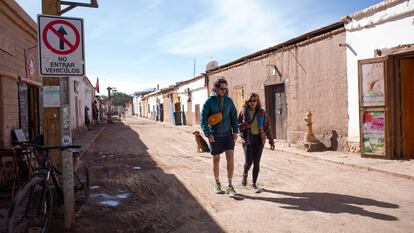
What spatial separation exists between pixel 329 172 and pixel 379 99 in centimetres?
269

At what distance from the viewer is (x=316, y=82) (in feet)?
38.7

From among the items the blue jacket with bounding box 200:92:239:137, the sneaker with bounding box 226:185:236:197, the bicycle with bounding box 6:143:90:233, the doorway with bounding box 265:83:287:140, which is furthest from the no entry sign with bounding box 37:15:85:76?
the doorway with bounding box 265:83:287:140

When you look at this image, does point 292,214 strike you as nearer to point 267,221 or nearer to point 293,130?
point 267,221

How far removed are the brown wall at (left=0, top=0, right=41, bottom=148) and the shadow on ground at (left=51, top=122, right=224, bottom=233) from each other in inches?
79.7

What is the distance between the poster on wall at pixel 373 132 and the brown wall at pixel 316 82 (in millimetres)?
1004

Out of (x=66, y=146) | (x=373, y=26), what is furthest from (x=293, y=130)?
(x=66, y=146)

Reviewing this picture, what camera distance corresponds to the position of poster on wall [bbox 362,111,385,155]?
9133 millimetres

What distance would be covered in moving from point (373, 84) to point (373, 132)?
1184 millimetres

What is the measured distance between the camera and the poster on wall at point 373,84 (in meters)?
9.11

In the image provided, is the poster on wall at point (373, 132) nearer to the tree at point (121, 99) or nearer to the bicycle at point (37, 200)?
the bicycle at point (37, 200)

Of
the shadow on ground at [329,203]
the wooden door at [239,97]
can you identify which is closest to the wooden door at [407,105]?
the shadow on ground at [329,203]

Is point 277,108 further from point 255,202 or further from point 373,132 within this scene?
point 255,202

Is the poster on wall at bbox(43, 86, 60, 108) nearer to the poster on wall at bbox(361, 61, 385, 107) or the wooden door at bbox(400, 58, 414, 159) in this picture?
the poster on wall at bbox(361, 61, 385, 107)

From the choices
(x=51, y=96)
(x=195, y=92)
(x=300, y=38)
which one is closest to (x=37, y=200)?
(x=51, y=96)
